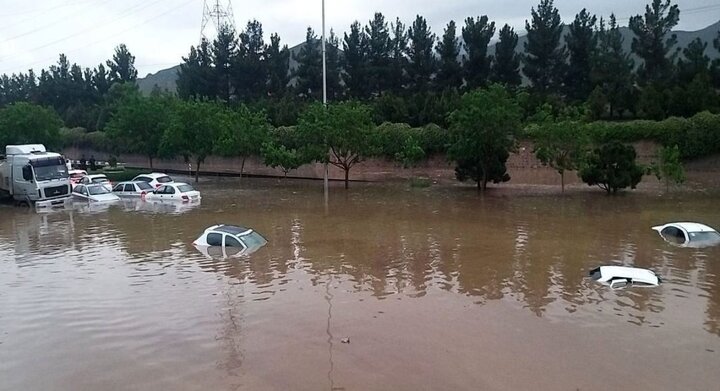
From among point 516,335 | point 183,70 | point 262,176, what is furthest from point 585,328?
point 183,70

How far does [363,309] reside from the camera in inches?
569

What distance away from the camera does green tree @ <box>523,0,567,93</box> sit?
59656mm

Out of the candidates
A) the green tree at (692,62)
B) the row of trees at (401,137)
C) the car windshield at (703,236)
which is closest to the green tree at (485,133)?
the row of trees at (401,137)

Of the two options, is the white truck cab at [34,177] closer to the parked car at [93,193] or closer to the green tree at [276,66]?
the parked car at [93,193]

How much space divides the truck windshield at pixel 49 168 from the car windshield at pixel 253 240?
59.7ft

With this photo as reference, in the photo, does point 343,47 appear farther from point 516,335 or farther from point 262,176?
point 516,335

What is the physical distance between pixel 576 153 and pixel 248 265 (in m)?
23.3

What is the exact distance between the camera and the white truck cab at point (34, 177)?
3388cm

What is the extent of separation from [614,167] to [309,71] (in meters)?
44.9

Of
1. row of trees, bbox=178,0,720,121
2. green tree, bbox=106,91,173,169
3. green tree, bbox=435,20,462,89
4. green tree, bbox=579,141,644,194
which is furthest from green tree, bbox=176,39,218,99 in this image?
green tree, bbox=579,141,644,194

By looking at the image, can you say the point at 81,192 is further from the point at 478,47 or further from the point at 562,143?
the point at 478,47

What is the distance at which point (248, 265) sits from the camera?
18859 millimetres

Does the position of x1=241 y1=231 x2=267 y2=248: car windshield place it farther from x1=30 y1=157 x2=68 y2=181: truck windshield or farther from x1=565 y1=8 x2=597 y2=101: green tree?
x1=565 y1=8 x2=597 y2=101: green tree

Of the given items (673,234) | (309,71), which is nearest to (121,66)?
(309,71)
